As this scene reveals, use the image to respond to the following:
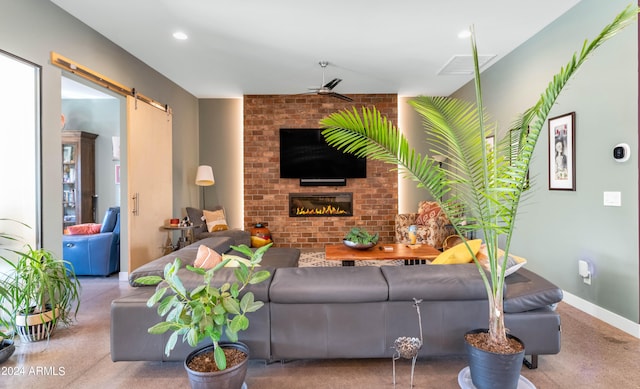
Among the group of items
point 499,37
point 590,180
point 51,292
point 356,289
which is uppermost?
point 499,37

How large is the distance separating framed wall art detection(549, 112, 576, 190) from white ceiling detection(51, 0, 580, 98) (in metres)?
1.04

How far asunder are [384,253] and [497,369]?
2011 mm

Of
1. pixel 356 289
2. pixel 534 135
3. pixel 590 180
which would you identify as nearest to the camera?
pixel 534 135

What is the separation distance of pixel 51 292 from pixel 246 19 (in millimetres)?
2825

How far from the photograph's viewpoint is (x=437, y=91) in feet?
19.0

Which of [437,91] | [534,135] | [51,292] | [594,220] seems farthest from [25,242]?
[437,91]

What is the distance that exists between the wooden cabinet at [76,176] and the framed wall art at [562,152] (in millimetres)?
6548

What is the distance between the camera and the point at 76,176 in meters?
5.40

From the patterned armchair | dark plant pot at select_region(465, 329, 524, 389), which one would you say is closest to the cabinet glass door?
the patterned armchair

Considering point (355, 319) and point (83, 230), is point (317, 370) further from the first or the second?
point (83, 230)

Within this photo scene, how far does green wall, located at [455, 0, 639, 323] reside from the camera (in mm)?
2529

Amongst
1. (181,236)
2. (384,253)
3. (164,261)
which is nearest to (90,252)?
(181,236)

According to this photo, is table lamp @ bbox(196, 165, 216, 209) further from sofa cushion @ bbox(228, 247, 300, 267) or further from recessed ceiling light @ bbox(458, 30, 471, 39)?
recessed ceiling light @ bbox(458, 30, 471, 39)

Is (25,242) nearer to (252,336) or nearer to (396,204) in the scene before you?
(252,336)
